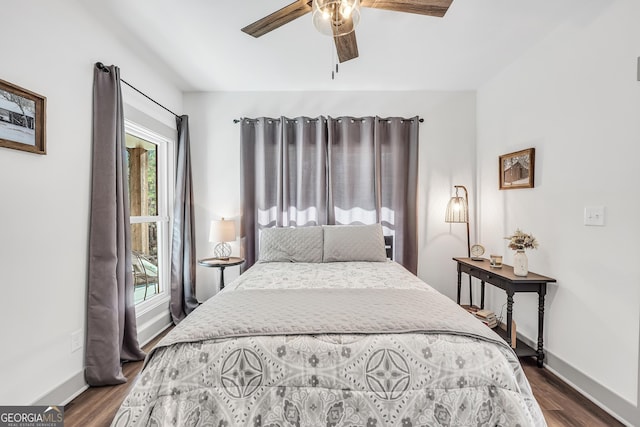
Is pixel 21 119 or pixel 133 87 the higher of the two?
pixel 133 87

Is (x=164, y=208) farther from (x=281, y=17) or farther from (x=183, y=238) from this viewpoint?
(x=281, y=17)

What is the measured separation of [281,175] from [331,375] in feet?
8.00

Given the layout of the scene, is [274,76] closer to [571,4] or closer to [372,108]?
[372,108]

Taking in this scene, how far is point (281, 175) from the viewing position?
3.44m

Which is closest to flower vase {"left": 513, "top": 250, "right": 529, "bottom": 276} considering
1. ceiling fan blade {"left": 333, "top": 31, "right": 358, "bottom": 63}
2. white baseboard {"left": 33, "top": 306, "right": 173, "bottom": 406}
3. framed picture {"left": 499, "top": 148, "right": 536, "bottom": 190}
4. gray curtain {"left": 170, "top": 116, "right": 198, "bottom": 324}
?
framed picture {"left": 499, "top": 148, "right": 536, "bottom": 190}

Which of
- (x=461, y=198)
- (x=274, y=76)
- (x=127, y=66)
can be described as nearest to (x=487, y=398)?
(x=461, y=198)

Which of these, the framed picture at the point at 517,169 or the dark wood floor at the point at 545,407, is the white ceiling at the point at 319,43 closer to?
the framed picture at the point at 517,169

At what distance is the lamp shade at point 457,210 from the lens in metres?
3.35

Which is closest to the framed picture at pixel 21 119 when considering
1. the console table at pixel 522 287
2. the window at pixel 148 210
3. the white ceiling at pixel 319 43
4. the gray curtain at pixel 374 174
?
the white ceiling at pixel 319 43

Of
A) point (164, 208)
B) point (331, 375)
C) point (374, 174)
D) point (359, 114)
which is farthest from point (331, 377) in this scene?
point (359, 114)

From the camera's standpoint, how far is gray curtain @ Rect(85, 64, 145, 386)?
207cm

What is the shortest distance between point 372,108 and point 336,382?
9.84 ft

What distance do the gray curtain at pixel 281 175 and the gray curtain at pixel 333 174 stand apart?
1 cm

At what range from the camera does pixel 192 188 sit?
3.46 m
